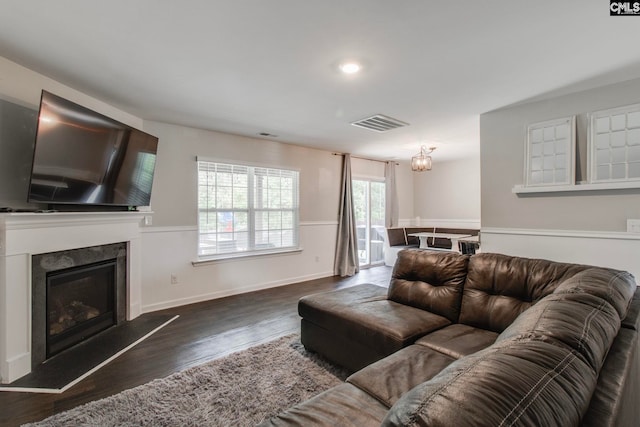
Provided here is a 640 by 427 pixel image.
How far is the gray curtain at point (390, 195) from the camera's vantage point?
22.7ft

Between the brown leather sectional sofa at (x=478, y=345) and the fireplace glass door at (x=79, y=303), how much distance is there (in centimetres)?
216

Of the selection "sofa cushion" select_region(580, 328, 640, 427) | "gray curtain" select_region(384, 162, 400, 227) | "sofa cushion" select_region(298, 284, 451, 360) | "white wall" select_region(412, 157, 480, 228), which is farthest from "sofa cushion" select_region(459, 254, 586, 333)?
"white wall" select_region(412, 157, 480, 228)

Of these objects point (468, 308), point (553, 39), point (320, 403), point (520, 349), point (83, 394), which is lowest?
point (83, 394)

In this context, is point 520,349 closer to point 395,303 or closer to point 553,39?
point 395,303

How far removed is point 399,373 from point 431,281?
1120mm

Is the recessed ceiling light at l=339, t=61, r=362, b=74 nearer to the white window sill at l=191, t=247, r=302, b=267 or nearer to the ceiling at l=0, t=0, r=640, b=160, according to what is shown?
the ceiling at l=0, t=0, r=640, b=160

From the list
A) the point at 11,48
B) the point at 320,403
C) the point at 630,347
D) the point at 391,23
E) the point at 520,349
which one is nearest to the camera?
the point at 520,349

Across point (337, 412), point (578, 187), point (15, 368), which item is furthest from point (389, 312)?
point (15, 368)

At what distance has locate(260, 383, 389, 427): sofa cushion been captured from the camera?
116 centimetres

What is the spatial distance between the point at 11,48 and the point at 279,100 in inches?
80.9

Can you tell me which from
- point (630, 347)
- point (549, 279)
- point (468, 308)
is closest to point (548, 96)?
point (549, 279)

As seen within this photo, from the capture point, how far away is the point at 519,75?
2.57 meters

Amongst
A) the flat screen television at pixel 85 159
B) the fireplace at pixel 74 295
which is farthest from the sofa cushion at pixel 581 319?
the fireplace at pixel 74 295

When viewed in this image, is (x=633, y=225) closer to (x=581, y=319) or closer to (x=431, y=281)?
(x=431, y=281)
